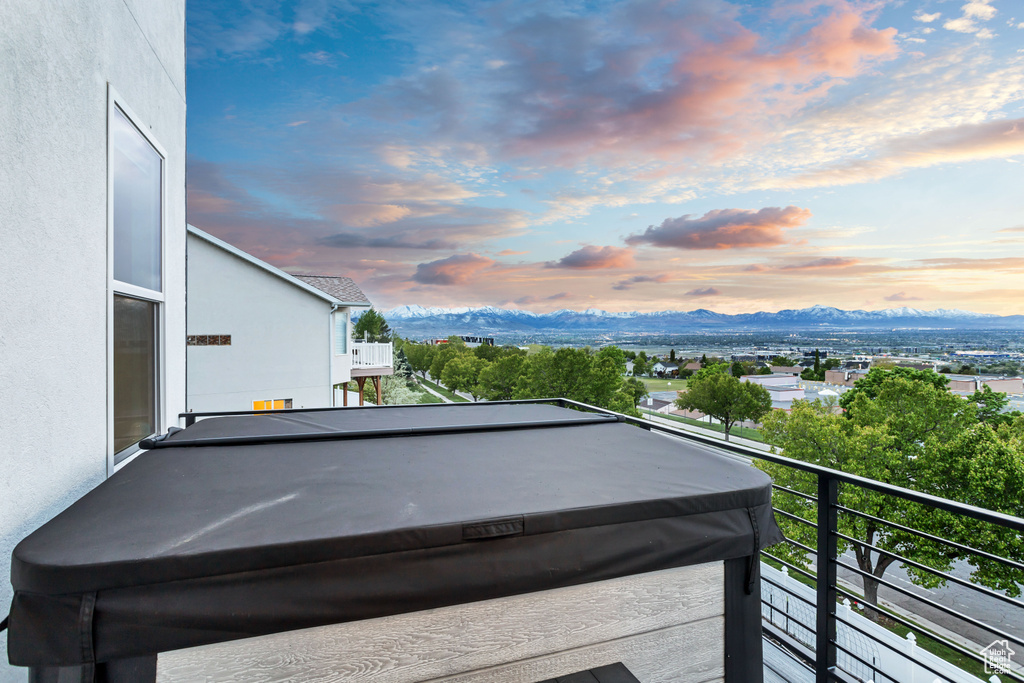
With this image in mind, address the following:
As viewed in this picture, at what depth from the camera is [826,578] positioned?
1.67 meters

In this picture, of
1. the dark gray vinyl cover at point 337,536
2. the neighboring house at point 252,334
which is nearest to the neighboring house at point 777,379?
the neighboring house at point 252,334

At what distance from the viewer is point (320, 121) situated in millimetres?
13797

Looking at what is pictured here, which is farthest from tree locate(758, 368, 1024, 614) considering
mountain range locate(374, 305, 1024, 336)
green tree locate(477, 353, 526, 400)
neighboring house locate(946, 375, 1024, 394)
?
mountain range locate(374, 305, 1024, 336)

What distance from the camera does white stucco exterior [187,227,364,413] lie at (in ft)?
34.5

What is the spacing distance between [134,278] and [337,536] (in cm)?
192

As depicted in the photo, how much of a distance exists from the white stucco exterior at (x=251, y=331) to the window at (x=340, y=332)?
684 mm

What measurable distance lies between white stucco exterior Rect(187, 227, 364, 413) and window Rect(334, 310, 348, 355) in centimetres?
68

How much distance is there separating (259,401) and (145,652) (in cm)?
1126

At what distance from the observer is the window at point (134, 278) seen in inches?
76.9

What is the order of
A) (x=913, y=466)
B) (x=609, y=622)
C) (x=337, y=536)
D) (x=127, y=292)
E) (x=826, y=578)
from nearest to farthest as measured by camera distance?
(x=337, y=536) → (x=609, y=622) → (x=826, y=578) → (x=127, y=292) → (x=913, y=466)

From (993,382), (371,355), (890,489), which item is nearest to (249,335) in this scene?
(371,355)

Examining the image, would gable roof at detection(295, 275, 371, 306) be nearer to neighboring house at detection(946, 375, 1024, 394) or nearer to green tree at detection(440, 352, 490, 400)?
green tree at detection(440, 352, 490, 400)

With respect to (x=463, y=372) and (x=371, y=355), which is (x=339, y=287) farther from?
(x=463, y=372)

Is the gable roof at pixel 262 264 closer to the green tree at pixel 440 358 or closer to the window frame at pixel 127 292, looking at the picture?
the window frame at pixel 127 292
